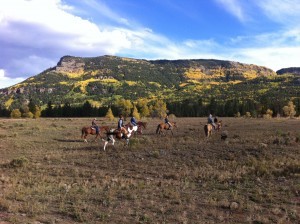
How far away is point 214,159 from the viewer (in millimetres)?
22109

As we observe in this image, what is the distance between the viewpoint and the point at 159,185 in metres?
16.5

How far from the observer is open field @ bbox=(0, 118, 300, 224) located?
1200 cm

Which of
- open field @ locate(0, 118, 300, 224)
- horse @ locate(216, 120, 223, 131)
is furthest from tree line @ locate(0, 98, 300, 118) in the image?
open field @ locate(0, 118, 300, 224)

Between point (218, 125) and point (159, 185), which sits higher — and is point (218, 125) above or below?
above

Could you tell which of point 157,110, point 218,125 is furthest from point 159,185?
point 157,110

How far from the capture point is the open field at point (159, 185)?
12000mm

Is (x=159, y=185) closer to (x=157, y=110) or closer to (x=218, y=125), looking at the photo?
(x=218, y=125)

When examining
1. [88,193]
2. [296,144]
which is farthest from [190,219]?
[296,144]

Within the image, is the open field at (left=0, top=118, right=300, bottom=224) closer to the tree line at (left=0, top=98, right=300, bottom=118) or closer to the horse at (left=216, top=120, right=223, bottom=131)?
the horse at (left=216, top=120, right=223, bottom=131)

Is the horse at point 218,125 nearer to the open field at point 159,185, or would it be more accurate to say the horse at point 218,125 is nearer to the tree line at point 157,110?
the open field at point 159,185

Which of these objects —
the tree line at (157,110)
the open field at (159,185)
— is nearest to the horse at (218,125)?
the open field at (159,185)

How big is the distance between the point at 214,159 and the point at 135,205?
9.89 m

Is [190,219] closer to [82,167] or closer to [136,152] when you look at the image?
[82,167]

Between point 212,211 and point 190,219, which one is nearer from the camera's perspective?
point 190,219
